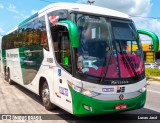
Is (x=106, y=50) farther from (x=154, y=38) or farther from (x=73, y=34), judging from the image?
(x=154, y=38)

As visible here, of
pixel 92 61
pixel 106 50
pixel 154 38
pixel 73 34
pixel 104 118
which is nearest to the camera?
pixel 73 34

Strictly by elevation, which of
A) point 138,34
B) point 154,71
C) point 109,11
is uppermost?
point 109,11

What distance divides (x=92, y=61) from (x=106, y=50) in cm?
48

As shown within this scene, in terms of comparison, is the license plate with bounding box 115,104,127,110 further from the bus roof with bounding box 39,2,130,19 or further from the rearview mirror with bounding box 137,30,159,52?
the bus roof with bounding box 39,2,130,19

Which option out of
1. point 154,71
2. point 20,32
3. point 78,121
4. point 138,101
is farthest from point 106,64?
point 154,71

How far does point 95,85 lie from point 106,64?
61 cm

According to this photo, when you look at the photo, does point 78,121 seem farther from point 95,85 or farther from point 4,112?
point 4,112

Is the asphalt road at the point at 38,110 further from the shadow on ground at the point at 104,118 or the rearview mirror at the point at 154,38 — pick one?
the rearview mirror at the point at 154,38

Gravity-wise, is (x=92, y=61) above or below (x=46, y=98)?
above

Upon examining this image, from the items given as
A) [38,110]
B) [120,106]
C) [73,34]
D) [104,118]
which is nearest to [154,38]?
[120,106]

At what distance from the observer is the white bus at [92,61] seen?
7098 mm

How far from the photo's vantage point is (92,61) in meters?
7.25

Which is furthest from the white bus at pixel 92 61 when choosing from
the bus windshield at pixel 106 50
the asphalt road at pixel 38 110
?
the asphalt road at pixel 38 110

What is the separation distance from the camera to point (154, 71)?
97.0 feet
